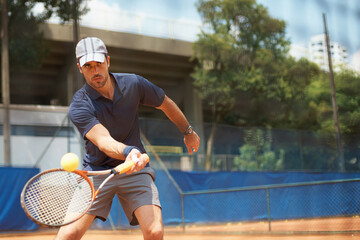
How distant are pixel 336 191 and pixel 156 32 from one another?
645cm

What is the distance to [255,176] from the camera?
13016mm

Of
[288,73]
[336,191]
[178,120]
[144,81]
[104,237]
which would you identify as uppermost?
[288,73]

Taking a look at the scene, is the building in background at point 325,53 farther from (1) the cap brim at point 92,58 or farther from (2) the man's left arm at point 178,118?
(1) the cap brim at point 92,58

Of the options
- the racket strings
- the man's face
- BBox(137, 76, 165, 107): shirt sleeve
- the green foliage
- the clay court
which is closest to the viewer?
the racket strings

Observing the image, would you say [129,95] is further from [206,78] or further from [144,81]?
[206,78]

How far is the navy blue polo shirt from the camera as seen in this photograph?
2.71m

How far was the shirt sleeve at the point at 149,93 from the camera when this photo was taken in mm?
2922

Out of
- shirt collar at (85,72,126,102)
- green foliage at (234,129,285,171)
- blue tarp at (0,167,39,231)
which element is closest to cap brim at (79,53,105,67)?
shirt collar at (85,72,126,102)

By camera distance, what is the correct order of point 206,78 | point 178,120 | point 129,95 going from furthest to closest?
point 206,78, point 178,120, point 129,95

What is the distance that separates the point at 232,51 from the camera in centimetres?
1584

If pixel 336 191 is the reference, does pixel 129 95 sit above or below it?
above

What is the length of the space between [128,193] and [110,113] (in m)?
0.49

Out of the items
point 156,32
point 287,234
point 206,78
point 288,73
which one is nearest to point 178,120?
point 287,234

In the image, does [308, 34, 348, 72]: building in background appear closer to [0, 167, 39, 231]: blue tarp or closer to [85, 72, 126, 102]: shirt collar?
[85, 72, 126, 102]: shirt collar
